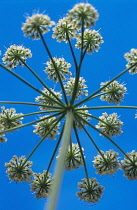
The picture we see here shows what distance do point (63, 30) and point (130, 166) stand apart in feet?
19.2

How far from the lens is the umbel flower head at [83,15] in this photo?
1038 centimetres

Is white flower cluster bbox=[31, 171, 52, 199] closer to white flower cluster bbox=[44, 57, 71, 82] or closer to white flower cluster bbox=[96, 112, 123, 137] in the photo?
white flower cluster bbox=[96, 112, 123, 137]

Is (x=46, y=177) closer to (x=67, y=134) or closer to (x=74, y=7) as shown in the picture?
(x=67, y=134)

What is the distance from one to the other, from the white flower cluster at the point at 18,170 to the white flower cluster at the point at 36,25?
483cm

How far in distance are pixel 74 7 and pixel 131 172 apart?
647 centimetres

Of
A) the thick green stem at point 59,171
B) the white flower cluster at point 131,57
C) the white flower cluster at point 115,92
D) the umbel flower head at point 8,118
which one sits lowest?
the thick green stem at point 59,171

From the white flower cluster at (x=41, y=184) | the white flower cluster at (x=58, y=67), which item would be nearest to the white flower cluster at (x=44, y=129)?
the white flower cluster at (x=41, y=184)

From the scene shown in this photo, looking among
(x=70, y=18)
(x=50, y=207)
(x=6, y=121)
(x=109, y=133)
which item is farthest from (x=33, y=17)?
(x=50, y=207)

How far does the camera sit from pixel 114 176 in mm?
12477

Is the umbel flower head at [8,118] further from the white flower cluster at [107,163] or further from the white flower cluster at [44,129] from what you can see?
the white flower cluster at [107,163]

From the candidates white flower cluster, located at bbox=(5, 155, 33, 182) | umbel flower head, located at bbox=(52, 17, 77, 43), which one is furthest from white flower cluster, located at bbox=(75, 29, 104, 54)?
white flower cluster, located at bbox=(5, 155, 33, 182)

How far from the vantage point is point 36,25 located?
10.8 metres

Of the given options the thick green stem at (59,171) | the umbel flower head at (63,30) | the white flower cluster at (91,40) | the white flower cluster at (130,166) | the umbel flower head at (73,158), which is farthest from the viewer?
the umbel flower head at (73,158)

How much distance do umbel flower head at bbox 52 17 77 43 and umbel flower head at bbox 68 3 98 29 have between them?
1.44 meters
